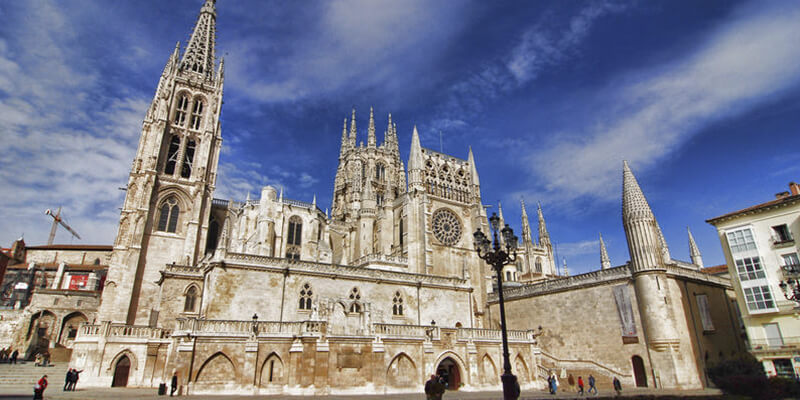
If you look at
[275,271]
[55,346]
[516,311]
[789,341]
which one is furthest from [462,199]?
[55,346]

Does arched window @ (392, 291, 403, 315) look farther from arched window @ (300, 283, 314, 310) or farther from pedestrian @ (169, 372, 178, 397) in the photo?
pedestrian @ (169, 372, 178, 397)

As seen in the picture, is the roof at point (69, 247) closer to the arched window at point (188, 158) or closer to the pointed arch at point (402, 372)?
the arched window at point (188, 158)

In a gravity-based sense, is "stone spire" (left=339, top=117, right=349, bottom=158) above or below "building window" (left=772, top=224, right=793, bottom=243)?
above

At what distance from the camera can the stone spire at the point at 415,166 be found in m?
40.6

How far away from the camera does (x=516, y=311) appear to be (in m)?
31.3

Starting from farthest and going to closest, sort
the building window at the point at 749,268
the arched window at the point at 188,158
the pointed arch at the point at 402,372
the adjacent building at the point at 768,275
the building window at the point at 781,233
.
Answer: the arched window at the point at 188,158 < the building window at the point at 749,268 < the building window at the point at 781,233 < the adjacent building at the point at 768,275 < the pointed arch at the point at 402,372

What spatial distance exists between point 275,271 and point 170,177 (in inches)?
740

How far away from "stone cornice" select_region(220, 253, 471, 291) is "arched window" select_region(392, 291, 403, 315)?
968 mm

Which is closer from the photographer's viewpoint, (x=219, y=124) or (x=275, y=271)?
(x=275, y=271)

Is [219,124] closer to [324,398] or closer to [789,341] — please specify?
[324,398]

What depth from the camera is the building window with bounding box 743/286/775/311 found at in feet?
76.0

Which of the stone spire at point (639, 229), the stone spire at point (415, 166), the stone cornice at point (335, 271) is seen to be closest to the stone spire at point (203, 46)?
the stone spire at point (415, 166)

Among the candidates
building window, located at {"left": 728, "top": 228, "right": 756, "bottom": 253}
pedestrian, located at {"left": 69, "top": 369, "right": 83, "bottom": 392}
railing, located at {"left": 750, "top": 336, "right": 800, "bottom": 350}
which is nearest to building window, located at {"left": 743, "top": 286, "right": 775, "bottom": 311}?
railing, located at {"left": 750, "top": 336, "right": 800, "bottom": 350}

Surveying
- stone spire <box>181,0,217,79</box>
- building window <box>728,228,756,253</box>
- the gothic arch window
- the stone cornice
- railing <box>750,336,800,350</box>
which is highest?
stone spire <box>181,0,217,79</box>
